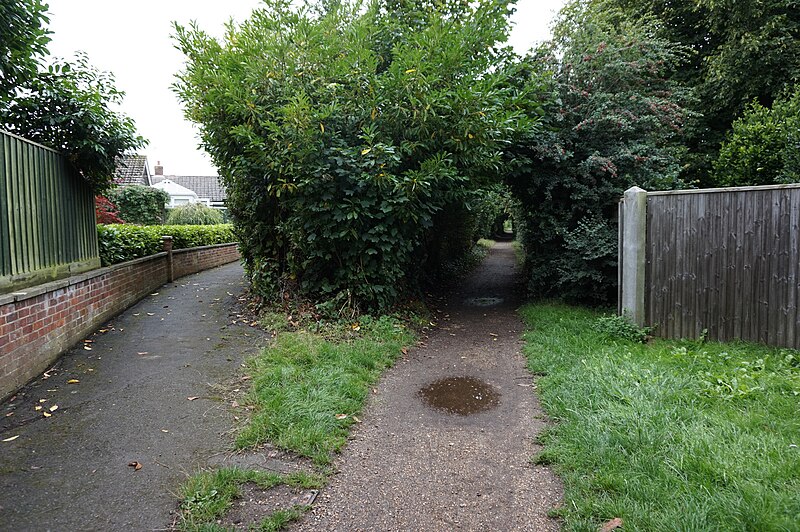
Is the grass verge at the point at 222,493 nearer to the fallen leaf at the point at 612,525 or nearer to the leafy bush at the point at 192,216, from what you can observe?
the fallen leaf at the point at 612,525

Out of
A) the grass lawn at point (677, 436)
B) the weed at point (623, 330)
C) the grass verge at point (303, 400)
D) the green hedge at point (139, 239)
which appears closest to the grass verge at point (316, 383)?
the grass verge at point (303, 400)

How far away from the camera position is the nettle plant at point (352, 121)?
5816mm

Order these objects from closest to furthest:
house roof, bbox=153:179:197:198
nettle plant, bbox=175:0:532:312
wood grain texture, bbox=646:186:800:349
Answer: wood grain texture, bbox=646:186:800:349, nettle plant, bbox=175:0:532:312, house roof, bbox=153:179:197:198

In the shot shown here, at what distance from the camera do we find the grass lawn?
232 centimetres

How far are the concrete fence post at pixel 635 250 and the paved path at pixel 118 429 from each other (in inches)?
187

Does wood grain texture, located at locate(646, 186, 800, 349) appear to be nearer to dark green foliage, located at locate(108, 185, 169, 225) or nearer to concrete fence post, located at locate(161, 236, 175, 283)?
concrete fence post, located at locate(161, 236, 175, 283)

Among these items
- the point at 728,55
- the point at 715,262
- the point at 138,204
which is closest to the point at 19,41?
the point at 715,262

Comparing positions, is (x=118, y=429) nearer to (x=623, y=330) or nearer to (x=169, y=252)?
(x=623, y=330)

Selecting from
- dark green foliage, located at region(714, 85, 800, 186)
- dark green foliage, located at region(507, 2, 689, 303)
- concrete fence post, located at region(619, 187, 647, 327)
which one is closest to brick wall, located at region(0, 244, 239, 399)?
dark green foliage, located at region(507, 2, 689, 303)

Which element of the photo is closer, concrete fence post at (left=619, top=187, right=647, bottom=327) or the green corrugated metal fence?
the green corrugated metal fence

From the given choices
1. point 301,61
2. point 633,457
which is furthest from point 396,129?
point 633,457

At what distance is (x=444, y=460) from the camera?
3221 mm

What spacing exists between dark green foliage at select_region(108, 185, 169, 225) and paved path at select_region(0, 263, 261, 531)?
1703cm

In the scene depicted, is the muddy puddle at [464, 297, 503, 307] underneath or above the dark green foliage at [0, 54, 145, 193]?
underneath
